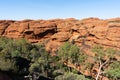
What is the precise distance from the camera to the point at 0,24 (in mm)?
74812

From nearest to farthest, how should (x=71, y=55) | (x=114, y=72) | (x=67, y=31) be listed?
(x=114, y=72) → (x=71, y=55) → (x=67, y=31)

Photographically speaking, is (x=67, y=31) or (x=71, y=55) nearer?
(x=71, y=55)

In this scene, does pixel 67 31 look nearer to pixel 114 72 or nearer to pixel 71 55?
pixel 71 55

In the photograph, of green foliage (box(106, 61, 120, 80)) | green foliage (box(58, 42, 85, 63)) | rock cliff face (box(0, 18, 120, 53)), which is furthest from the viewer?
rock cliff face (box(0, 18, 120, 53))

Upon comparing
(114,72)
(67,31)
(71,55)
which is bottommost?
(114,72)

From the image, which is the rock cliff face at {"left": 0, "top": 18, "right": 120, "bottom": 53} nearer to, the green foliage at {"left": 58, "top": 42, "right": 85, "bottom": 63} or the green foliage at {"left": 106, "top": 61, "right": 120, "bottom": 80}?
the green foliage at {"left": 58, "top": 42, "right": 85, "bottom": 63}

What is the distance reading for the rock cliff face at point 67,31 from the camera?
5794 cm

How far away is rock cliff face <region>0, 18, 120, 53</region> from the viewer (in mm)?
57938

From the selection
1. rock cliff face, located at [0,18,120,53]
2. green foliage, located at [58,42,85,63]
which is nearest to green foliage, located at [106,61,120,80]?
green foliage, located at [58,42,85,63]

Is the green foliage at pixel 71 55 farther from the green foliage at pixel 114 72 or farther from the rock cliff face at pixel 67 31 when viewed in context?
the rock cliff face at pixel 67 31

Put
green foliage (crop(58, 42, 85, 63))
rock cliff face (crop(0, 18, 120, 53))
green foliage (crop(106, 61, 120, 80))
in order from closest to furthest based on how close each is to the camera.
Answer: green foliage (crop(106, 61, 120, 80)), green foliage (crop(58, 42, 85, 63)), rock cliff face (crop(0, 18, 120, 53))

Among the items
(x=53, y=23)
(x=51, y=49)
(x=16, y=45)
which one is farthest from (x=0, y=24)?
(x=16, y=45)

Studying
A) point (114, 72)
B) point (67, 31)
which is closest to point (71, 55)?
point (114, 72)

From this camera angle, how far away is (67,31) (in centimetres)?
6656
